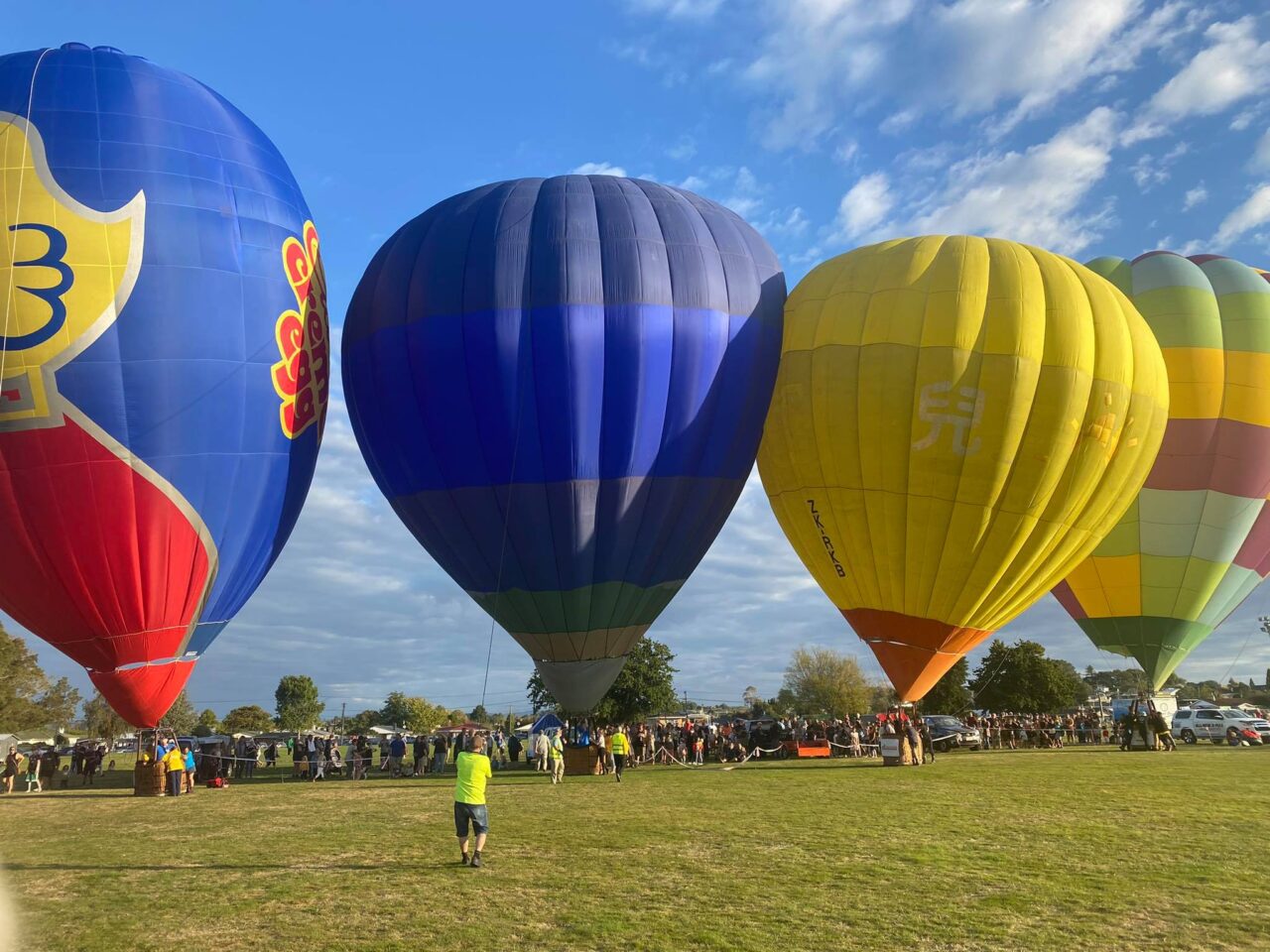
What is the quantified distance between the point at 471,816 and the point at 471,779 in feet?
1.03

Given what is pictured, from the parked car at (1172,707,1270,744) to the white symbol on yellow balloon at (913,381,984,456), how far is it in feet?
58.8

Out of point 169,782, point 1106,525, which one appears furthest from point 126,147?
point 1106,525

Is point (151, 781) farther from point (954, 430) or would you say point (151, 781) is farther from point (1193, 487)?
point (1193, 487)

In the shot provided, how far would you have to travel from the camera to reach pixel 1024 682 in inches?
1917

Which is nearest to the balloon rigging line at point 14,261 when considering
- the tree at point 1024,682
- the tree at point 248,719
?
the tree at point 1024,682

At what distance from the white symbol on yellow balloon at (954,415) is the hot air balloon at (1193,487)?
7.83 meters

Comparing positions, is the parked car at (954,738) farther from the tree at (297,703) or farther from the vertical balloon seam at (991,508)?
the tree at (297,703)

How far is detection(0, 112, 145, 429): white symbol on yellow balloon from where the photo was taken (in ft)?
47.7

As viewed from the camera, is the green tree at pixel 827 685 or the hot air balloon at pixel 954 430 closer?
the hot air balloon at pixel 954 430

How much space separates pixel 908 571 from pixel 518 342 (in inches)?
320

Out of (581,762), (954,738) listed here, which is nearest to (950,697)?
(954,738)

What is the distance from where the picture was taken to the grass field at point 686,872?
6.21 metres

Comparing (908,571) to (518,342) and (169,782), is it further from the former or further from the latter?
(169,782)

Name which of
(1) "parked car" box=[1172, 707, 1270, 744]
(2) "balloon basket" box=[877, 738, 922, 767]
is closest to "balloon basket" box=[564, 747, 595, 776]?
(2) "balloon basket" box=[877, 738, 922, 767]
